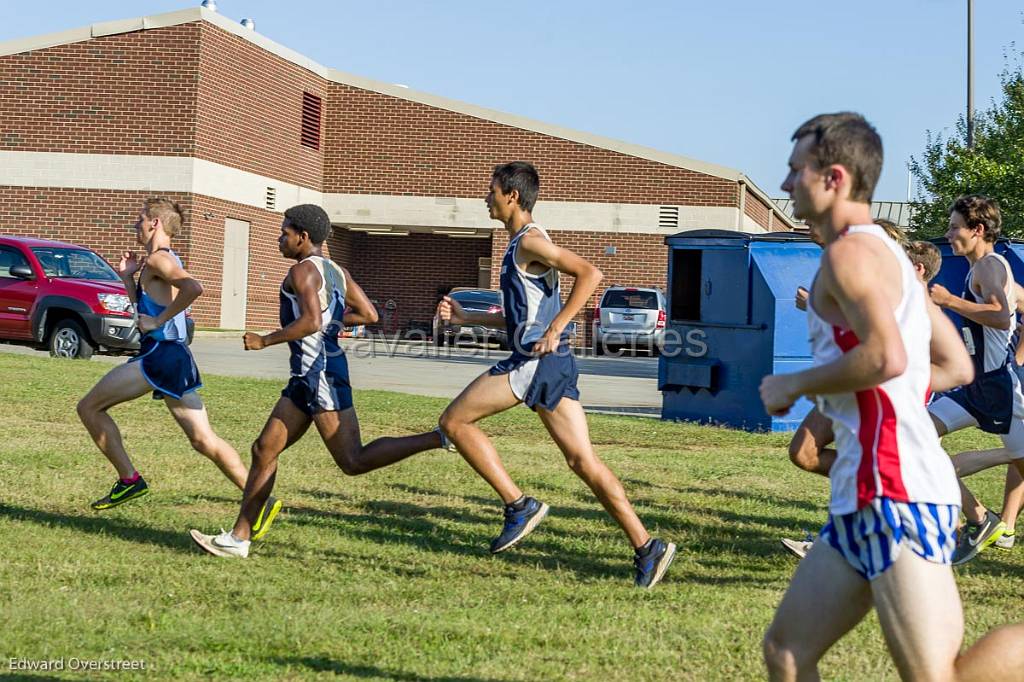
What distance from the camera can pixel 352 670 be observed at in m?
4.87

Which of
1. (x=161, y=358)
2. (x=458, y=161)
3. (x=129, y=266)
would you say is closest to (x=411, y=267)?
(x=458, y=161)

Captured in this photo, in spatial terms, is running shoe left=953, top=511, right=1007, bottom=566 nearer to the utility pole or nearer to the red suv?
the red suv

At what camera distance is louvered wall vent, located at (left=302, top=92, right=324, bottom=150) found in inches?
1480

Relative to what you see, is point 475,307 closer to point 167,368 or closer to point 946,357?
point 167,368

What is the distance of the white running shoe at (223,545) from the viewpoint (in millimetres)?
6715

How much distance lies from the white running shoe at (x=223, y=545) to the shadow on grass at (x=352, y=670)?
1825 millimetres

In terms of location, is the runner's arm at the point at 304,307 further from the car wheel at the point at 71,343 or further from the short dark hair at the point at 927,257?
the car wheel at the point at 71,343

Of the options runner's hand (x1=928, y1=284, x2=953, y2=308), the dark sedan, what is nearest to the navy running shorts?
runner's hand (x1=928, y1=284, x2=953, y2=308)

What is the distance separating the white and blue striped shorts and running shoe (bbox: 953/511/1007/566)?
4.34 metres

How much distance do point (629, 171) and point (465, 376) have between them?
55.1 feet

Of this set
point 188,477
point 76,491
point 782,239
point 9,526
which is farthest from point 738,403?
point 9,526

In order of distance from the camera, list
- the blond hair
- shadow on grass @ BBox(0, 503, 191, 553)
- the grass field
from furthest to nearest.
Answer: the blond hair, shadow on grass @ BBox(0, 503, 191, 553), the grass field

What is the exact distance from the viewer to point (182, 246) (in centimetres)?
3172

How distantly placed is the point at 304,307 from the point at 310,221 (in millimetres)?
440
